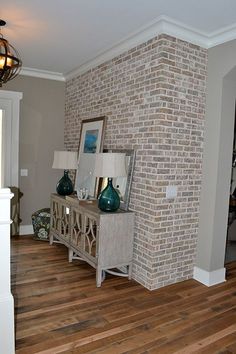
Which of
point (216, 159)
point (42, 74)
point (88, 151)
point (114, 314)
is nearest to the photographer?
point (114, 314)

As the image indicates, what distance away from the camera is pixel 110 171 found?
3.02 metres

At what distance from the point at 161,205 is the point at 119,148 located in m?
1.00

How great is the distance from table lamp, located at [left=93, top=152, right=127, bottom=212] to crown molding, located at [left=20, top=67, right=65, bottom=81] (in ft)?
8.27

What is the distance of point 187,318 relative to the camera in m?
2.55

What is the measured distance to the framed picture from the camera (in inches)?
156

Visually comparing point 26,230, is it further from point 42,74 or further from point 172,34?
point 172,34

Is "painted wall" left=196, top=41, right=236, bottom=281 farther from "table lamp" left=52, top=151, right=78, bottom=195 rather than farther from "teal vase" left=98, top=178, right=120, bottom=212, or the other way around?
"table lamp" left=52, top=151, right=78, bottom=195

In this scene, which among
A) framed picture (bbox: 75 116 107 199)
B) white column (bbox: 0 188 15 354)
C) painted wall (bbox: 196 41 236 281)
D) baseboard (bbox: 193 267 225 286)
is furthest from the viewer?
framed picture (bbox: 75 116 107 199)

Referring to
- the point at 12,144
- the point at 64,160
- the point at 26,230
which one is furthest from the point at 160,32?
the point at 26,230

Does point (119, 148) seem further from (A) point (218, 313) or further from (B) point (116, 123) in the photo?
(A) point (218, 313)

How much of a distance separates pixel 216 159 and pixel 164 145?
66 centimetres

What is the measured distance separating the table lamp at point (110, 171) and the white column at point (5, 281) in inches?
52.3

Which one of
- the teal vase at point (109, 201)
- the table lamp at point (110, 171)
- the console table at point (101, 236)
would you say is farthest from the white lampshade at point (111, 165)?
the console table at point (101, 236)

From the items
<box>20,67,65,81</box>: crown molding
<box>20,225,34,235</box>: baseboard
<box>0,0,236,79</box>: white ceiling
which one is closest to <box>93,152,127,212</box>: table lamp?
<box>0,0,236,79</box>: white ceiling
